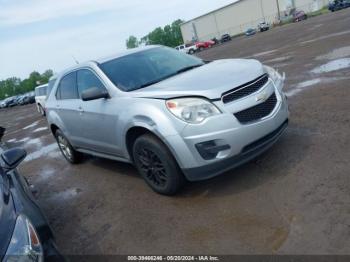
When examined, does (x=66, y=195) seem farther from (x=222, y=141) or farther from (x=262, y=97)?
(x=262, y=97)

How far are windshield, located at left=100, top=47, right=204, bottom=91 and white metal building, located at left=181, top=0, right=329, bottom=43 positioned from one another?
235 ft

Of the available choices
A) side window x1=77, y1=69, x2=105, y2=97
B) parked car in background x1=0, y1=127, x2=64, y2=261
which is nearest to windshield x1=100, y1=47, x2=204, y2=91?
side window x1=77, y1=69, x2=105, y2=97

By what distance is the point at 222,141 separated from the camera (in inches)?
160

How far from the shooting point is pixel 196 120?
4125 mm

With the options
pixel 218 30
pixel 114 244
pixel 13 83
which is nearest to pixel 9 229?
pixel 114 244

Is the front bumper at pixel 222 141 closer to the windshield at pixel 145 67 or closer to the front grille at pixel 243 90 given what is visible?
the front grille at pixel 243 90

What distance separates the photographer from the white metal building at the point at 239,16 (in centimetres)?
7775

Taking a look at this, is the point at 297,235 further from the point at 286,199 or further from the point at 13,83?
the point at 13,83

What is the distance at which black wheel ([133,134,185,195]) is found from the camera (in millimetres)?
4359

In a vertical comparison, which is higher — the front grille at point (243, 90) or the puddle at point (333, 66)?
the front grille at point (243, 90)

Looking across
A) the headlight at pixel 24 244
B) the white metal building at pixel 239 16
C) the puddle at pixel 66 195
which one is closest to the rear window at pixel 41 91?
the puddle at pixel 66 195

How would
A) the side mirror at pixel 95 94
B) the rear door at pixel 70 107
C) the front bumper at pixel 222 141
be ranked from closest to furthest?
1. the front bumper at pixel 222 141
2. the side mirror at pixel 95 94
3. the rear door at pixel 70 107

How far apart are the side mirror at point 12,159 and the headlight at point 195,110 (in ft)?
5.43

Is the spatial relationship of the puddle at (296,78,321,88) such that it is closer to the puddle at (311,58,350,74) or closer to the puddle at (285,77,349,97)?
the puddle at (285,77,349,97)
